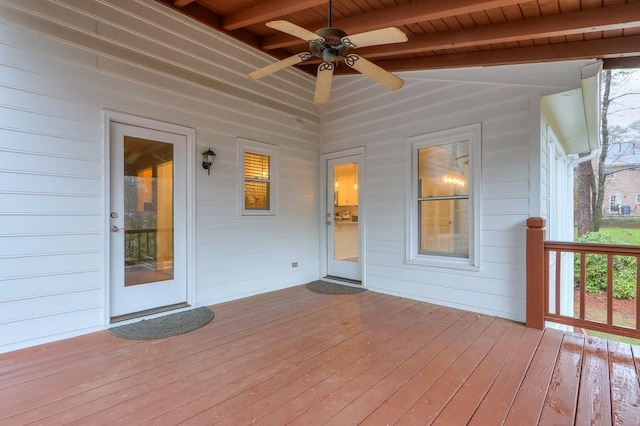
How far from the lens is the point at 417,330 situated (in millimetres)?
3057

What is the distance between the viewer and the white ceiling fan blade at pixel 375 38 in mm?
2047

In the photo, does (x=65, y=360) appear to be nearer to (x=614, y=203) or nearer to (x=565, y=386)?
(x=565, y=386)

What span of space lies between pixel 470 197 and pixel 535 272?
1059 mm

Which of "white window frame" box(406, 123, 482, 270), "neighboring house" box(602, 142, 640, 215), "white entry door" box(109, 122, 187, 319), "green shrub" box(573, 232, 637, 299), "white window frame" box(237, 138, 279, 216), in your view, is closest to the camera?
"white entry door" box(109, 122, 187, 319)

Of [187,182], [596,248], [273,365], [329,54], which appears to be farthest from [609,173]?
[187,182]

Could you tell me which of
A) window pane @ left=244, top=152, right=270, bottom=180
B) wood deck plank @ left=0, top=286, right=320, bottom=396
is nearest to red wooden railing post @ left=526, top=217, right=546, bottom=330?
window pane @ left=244, top=152, right=270, bottom=180

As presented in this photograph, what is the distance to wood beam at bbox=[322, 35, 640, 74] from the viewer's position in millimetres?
2795

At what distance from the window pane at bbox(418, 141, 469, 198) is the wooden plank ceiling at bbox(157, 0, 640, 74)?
1.00m

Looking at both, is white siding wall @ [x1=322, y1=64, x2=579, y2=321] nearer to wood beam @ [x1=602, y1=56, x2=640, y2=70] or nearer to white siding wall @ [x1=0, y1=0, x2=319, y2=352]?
wood beam @ [x1=602, y1=56, x2=640, y2=70]

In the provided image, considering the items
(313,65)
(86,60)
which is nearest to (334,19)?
(313,65)

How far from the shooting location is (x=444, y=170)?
4.00 m

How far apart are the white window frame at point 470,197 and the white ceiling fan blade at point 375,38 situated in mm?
1998

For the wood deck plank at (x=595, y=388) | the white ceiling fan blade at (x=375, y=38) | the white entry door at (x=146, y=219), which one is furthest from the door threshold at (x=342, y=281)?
the white ceiling fan blade at (x=375, y=38)

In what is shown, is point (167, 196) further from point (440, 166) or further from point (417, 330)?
point (440, 166)
